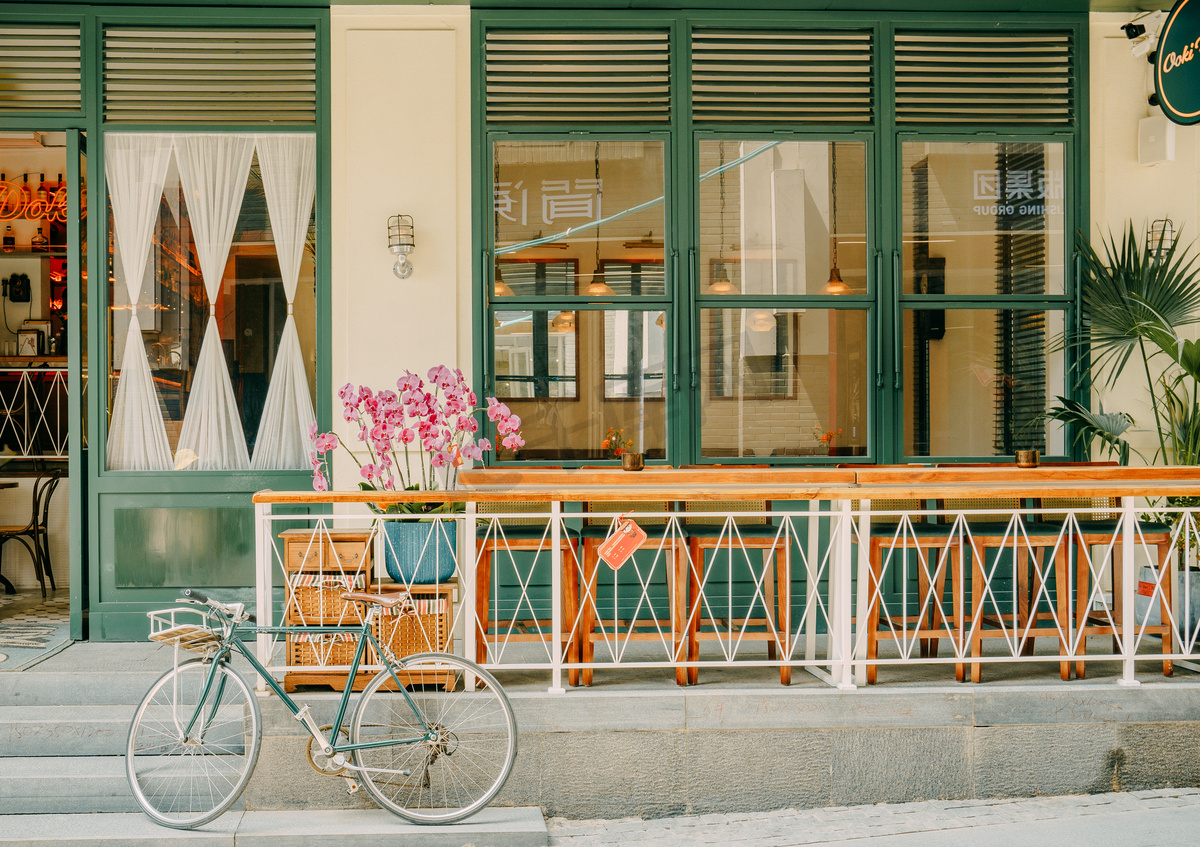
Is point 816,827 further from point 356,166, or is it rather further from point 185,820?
point 356,166

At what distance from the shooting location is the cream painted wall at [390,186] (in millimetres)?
5016

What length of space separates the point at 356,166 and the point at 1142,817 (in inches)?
204

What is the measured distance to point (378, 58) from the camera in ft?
16.5

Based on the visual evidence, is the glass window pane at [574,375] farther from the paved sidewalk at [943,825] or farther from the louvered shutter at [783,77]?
the paved sidewalk at [943,825]

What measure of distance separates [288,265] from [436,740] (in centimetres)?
312

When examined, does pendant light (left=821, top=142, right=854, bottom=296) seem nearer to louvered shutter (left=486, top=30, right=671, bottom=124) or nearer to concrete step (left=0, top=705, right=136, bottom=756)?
louvered shutter (left=486, top=30, right=671, bottom=124)

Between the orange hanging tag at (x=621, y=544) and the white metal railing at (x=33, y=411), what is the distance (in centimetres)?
550

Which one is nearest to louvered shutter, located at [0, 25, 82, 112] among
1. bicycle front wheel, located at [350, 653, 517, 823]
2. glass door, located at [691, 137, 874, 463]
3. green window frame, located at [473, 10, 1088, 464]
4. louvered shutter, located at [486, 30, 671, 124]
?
green window frame, located at [473, 10, 1088, 464]

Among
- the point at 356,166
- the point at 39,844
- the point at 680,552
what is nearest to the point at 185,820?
the point at 39,844

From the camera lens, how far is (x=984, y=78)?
5.23 metres

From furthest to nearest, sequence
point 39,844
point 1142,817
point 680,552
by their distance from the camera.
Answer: point 680,552 → point 1142,817 → point 39,844

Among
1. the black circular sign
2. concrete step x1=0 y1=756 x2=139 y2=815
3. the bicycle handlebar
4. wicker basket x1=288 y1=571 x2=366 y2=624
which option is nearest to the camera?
the bicycle handlebar

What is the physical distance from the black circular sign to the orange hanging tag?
3498mm

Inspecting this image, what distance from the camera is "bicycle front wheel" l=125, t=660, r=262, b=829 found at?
326 centimetres
